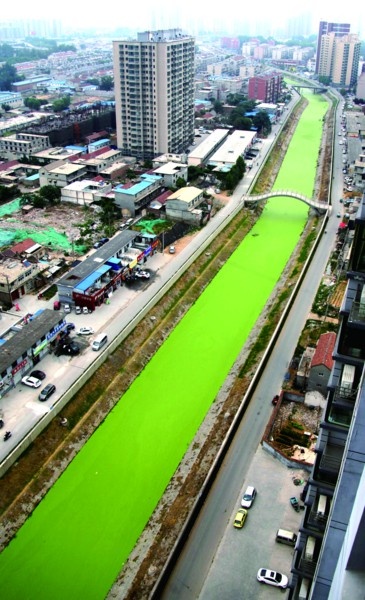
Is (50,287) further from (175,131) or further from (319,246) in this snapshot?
(175,131)

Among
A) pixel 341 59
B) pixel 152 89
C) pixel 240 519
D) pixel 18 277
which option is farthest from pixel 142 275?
pixel 341 59

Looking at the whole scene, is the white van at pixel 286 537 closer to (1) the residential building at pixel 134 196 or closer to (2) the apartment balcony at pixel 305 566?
(2) the apartment balcony at pixel 305 566

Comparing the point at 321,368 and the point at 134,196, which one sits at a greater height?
the point at 134,196

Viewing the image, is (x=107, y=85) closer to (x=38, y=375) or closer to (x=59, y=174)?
(x=59, y=174)

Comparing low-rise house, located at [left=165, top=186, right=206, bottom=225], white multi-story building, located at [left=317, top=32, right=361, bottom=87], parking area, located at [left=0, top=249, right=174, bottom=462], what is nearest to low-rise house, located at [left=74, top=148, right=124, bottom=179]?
low-rise house, located at [left=165, top=186, right=206, bottom=225]

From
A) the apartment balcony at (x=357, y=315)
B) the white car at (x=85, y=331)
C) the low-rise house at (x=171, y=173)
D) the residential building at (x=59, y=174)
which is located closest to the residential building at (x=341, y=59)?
the low-rise house at (x=171, y=173)

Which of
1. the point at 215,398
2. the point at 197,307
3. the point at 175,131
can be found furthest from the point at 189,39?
the point at 215,398
